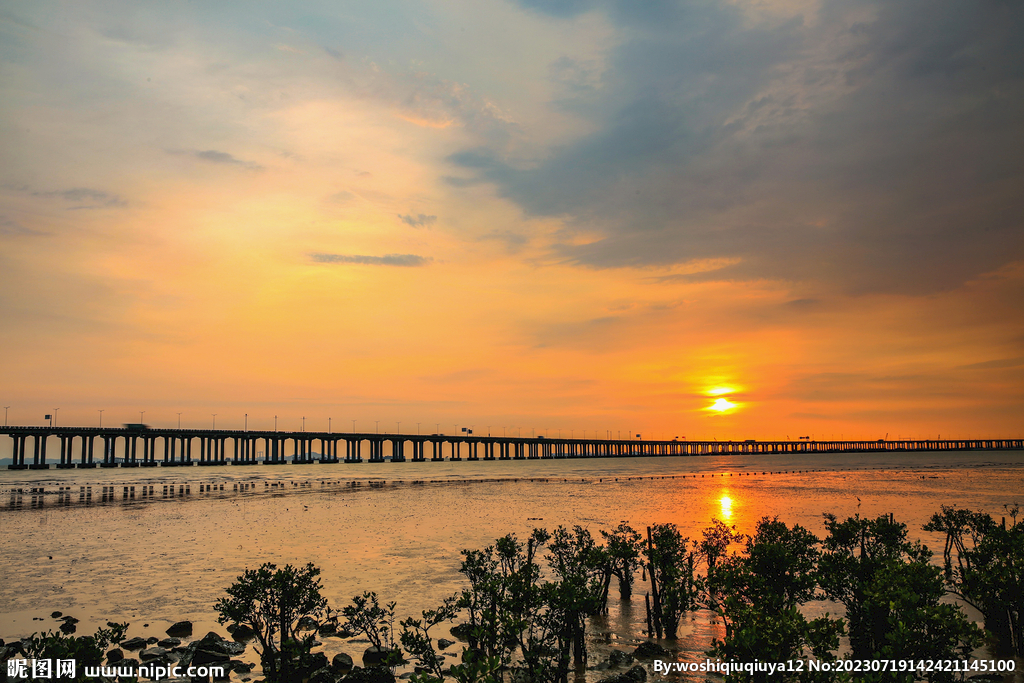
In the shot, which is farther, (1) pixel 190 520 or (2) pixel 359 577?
(1) pixel 190 520

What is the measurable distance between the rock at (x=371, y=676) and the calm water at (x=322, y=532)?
341cm

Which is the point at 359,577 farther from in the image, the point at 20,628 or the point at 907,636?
the point at 907,636

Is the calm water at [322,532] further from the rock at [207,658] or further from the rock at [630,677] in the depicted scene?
the rock at [207,658]

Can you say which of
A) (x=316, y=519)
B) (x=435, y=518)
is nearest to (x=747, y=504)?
(x=435, y=518)

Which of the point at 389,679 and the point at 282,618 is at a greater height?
the point at 282,618

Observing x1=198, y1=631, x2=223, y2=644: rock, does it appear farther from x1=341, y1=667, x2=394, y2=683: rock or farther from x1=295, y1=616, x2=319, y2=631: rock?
x1=341, y1=667, x2=394, y2=683: rock

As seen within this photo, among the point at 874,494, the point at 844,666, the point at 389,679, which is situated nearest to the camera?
the point at 844,666

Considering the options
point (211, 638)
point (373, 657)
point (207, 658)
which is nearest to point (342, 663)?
point (373, 657)

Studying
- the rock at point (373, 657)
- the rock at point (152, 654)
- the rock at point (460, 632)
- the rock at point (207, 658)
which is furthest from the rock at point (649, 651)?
the rock at point (152, 654)

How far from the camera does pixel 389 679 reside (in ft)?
57.5

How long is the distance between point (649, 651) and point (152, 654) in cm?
1721

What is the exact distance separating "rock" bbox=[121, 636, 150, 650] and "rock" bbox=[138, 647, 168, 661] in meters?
1.02

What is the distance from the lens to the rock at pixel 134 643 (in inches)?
823

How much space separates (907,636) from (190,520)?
5996cm
